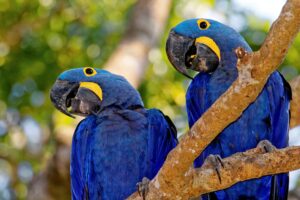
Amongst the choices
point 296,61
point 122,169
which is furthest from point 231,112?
point 296,61

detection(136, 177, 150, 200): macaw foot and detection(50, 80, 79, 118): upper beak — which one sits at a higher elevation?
detection(50, 80, 79, 118): upper beak

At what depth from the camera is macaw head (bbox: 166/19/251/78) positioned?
4.02m

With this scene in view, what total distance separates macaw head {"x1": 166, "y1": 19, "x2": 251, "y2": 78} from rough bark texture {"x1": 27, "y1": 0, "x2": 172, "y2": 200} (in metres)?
1.52

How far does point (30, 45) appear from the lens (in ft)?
25.5

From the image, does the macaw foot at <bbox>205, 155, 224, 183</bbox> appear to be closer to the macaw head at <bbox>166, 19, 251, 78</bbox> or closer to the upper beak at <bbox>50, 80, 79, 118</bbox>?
the macaw head at <bbox>166, 19, 251, 78</bbox>

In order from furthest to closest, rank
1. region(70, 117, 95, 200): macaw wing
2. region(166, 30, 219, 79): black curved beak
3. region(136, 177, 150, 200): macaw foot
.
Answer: region(70, 117, 95, 200): macaw wing < region(166, 30, 219, 79): black curved beak < region(136, 177, 150, 200): macaw foot

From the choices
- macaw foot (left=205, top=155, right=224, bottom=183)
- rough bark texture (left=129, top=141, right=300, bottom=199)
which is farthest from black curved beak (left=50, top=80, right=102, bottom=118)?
macaw foot (left=205, top=155, right=224, bottom=183)

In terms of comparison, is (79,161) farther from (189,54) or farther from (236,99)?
(236,99)

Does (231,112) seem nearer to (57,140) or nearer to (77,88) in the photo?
(77,88)

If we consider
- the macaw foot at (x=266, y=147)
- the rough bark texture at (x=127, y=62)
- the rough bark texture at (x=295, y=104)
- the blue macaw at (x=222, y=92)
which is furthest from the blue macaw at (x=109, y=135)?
the rough bark texture at (x=295, y=104)

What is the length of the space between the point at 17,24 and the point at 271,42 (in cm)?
526

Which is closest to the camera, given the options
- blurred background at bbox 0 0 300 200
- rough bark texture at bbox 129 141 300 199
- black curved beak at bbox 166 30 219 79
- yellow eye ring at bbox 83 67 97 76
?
rough bark texture at bbox 129 141 300 199

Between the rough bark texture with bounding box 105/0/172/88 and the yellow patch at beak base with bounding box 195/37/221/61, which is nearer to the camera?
the yellow patch at beak base with bounding box 195/37/221/61

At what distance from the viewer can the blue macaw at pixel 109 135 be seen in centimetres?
393
